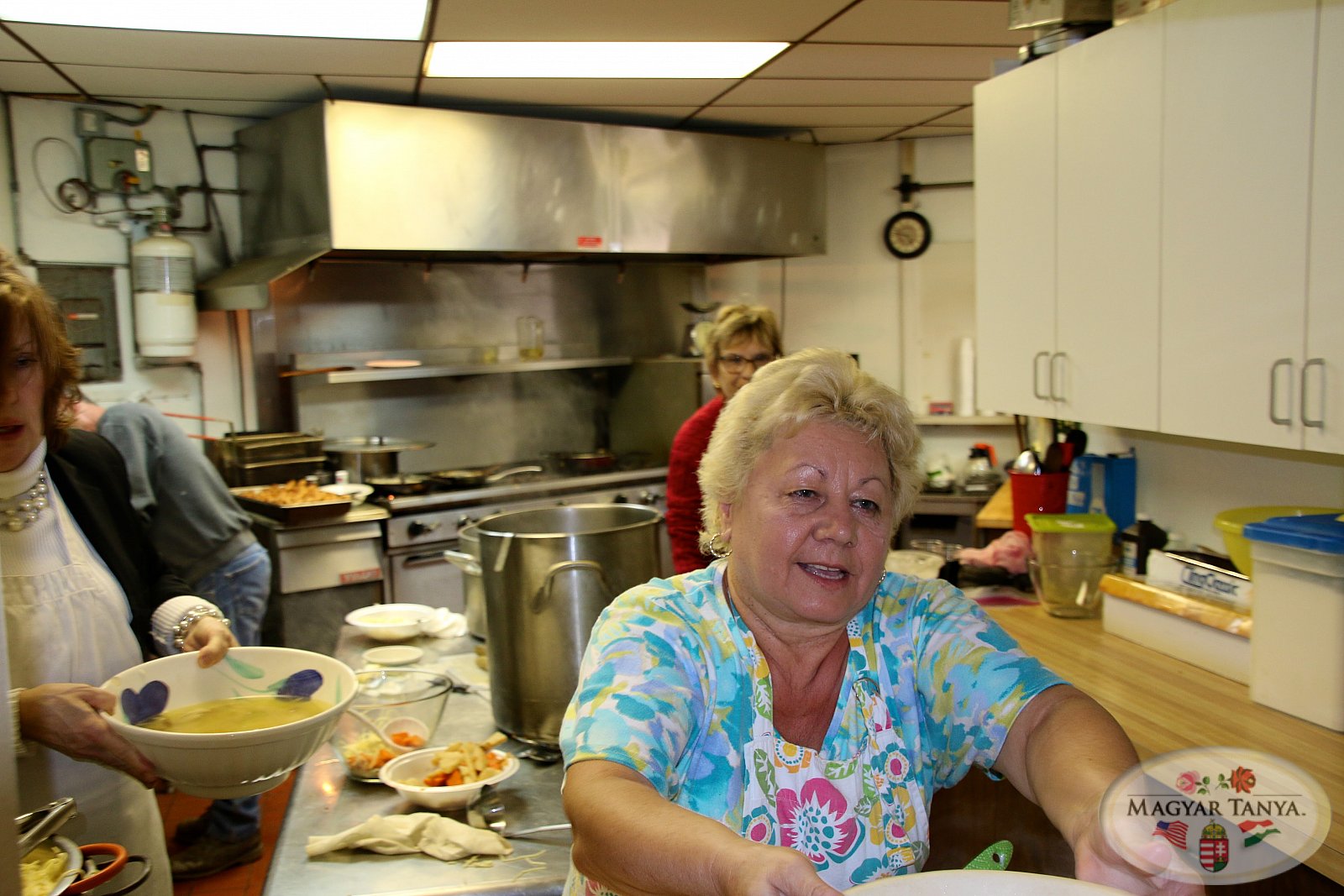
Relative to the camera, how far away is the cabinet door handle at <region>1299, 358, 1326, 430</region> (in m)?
1.94

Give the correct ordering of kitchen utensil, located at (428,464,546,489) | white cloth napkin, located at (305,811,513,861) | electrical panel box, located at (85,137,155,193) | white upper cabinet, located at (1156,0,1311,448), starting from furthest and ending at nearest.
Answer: kitchen utensil, located at (428,464,546,489) < electrical panel box, located at (85,137,155,193) < white upper cabinet, located at (1156,0,1311,448) < white cloth napkin, located at (305,811,513,861)

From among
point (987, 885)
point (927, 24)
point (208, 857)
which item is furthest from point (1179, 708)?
point (208, 857)

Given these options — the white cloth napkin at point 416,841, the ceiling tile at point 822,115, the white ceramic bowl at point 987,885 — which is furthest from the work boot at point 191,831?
the ceiling tile at point 822,115

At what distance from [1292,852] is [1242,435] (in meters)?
0.87

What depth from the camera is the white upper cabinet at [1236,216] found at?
78.7 inches

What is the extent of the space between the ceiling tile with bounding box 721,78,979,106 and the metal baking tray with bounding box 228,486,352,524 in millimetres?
2249

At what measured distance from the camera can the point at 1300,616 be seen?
6.39ft

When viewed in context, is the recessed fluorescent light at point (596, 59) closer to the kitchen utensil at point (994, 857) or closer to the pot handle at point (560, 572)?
the pot handle at point (560, 572)

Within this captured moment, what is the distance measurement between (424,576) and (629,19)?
2.28m

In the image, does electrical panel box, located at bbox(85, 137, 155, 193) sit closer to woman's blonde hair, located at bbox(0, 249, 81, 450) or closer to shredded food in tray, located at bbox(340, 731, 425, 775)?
woman's blonde hair, located at bbox(0, 249, 81, 450)

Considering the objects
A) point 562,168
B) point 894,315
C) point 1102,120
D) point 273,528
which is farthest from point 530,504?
point 1102,120

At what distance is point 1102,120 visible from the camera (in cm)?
255

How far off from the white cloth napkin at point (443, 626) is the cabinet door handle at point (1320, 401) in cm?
188

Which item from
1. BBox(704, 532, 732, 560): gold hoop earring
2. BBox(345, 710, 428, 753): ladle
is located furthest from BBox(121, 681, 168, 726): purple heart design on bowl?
BBox(704, 532, 732, 560): gold hoop earring
